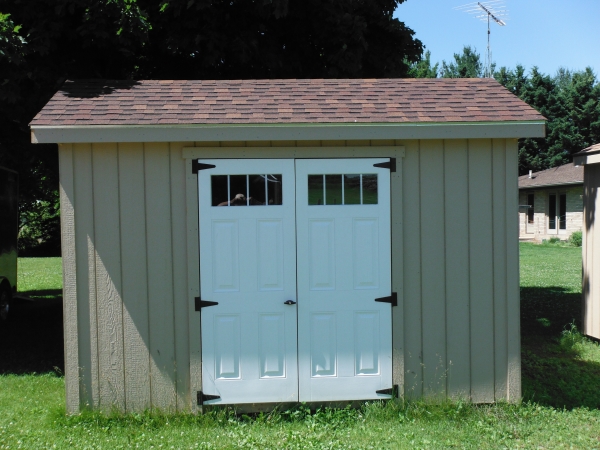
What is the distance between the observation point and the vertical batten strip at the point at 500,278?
5500mm

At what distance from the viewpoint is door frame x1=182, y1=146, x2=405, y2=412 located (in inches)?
209

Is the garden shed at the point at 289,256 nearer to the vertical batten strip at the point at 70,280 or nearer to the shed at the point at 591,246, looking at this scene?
the vertical batten strip at the point at 70,280

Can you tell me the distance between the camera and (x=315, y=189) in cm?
540

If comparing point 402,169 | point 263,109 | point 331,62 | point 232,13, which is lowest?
point 402,169

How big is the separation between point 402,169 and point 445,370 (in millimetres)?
1900

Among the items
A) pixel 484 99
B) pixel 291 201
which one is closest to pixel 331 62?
pixel 484 99

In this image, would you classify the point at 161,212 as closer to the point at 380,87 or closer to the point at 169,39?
the point at 380,87

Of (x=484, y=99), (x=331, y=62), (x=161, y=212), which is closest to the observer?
(x=161, y=212)

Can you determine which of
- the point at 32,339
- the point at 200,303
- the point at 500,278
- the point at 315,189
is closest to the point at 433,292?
the point at 500,278

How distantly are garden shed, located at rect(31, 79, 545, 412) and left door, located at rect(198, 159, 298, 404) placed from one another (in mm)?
13

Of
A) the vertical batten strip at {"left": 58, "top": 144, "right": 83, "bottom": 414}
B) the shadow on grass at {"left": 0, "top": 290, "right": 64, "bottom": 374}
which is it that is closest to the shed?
the vertical batten strip at {"left": 58, "top": 144, "right": 83, "bottom": 414}

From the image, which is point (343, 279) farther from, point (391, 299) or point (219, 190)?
point (219, 190)

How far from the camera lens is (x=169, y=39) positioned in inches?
331

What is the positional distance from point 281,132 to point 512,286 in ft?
8.38
